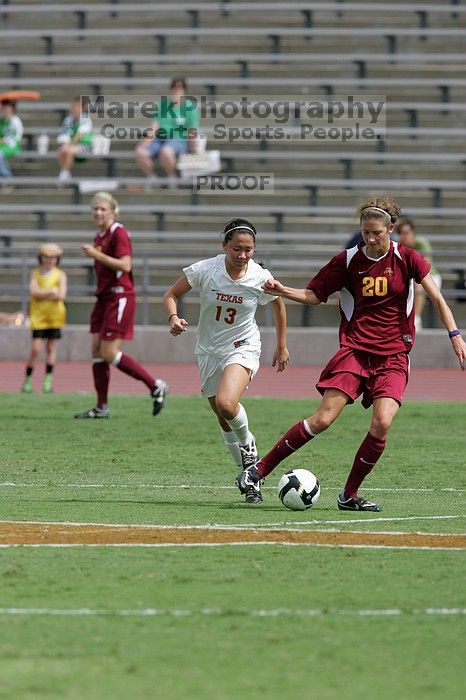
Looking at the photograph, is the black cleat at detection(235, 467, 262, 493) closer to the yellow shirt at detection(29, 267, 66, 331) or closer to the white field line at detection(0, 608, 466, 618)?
the white field line at detection(0, 608, 466, 618)

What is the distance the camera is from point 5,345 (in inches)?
961

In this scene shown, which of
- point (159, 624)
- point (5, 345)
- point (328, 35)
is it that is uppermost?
point (328, 35)

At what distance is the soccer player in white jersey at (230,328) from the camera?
997cm

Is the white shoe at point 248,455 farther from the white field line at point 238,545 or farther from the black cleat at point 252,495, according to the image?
the white field line at point 238,545

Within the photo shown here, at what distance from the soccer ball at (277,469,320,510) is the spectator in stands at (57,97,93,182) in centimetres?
1912

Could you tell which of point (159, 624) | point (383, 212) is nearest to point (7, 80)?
point (383, 212)

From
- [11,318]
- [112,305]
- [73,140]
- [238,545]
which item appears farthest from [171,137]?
[238,545]

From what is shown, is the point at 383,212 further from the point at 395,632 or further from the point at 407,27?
the point at 407,27

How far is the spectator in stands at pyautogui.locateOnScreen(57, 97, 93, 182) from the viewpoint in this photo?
27.6 meters

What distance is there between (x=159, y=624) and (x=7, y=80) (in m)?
25.7

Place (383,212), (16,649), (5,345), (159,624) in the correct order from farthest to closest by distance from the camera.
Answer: (5,345)
(383,212)
(159,624)
(16,649)

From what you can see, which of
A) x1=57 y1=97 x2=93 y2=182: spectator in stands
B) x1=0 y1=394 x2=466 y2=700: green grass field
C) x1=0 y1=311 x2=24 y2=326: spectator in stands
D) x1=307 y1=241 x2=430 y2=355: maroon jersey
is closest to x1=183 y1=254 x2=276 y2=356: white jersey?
x1=307 y1=241 x2=430 y2=355: maroon jersey

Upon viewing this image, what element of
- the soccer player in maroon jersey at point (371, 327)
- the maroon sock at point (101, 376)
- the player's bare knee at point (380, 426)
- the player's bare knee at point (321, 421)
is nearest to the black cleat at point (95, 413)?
the maroon sock at point (101, 376)

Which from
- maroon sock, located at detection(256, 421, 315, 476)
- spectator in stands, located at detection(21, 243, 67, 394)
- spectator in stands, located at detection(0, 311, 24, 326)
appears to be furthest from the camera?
spectator in stands, located at detection(0, 311, 24, 326)
